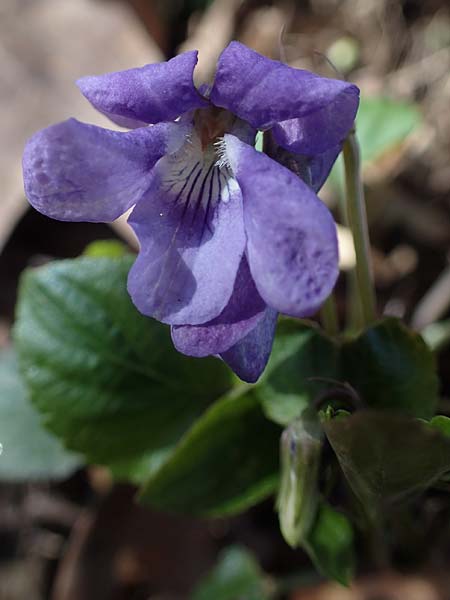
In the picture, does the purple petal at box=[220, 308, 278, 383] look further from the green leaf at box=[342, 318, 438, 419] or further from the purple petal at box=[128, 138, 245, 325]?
the green leaf at box=[342, 318, 438, 419]

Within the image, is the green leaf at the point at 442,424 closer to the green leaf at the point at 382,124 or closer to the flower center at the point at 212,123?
the flower center at the point at 212,123

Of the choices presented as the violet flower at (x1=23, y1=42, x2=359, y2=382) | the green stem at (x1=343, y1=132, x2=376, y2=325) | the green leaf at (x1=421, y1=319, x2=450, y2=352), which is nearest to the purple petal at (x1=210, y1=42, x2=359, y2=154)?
the violet flower at (x1=23, y1=42, x2=359, y2=382)

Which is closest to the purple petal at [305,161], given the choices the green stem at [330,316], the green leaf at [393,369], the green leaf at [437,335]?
the green leaf at [393,369]

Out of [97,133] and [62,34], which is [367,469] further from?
[62,34]

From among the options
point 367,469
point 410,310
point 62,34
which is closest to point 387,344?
point 367,469

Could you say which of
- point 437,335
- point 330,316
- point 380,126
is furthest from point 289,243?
point 380,126

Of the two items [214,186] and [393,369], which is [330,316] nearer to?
[393,369]
